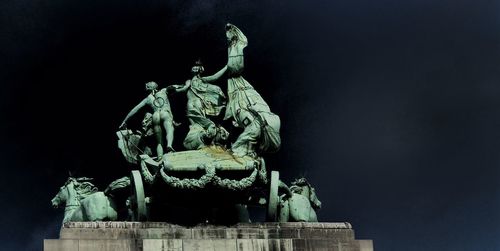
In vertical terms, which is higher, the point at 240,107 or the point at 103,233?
the point at 240,107

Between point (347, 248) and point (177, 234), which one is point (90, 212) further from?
point (347, 248)

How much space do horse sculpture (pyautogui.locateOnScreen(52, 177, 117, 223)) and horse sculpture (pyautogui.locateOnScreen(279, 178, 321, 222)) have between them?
6.31 metres

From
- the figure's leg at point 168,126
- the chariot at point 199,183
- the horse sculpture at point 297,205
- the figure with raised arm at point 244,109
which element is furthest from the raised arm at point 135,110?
the horse sculpture at point 297,205

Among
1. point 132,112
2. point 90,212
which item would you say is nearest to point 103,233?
point 90,212

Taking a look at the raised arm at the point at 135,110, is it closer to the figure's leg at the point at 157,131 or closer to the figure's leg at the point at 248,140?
the figure's leg at the point at 157,131

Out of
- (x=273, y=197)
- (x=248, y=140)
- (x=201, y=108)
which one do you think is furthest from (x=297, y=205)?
(x=201, y=108)

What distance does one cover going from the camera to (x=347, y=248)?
218ft

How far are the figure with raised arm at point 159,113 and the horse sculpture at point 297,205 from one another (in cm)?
464

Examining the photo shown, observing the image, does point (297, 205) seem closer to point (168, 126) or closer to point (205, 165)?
point (205, 165)

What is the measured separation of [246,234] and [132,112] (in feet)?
22.1

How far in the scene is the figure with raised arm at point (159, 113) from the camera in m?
67.8

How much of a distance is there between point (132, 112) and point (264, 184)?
6088mm

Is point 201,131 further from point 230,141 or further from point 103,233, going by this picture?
point 103,233

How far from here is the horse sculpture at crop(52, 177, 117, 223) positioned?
217ft
